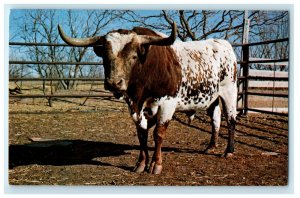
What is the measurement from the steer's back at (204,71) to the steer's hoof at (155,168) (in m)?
0.56

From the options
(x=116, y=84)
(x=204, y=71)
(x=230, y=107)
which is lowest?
(x=230, y=107)

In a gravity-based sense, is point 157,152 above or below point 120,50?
below

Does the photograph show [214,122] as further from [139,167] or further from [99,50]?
[99,50]

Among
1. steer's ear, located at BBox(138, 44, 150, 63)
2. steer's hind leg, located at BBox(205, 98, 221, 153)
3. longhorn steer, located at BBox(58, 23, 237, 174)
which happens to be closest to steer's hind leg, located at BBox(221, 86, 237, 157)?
longhorn steer, located at BBox(58, 23, 237, 174)

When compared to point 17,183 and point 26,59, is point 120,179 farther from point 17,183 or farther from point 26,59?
point 26,59

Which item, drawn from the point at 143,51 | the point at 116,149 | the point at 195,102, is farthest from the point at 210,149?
the point at 143,51

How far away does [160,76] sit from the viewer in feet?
10.3

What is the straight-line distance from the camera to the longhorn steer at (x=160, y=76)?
2.91 meters

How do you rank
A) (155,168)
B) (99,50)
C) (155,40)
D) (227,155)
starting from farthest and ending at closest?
(227,155) → (155,168) → (99,50) → (155,40)

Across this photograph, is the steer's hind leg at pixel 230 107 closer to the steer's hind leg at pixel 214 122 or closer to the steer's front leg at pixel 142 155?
the steer's hind leg at pixel 214 122

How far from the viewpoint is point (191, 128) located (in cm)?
448

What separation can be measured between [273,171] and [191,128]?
1352mm

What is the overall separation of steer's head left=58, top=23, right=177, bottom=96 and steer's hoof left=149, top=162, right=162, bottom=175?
2.19 feet

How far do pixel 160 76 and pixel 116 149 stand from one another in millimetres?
1078
